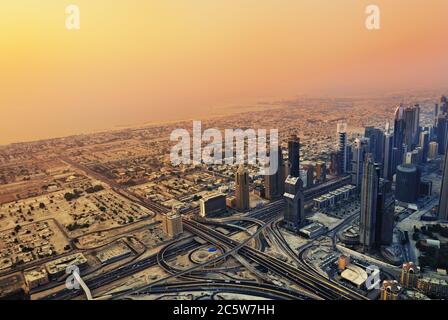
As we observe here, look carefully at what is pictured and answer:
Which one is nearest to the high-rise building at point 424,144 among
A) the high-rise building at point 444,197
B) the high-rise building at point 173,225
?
the high-rise building at point 444,197

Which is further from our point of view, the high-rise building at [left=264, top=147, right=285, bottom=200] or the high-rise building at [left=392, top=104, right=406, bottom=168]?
the high-rise building at [left=392, top=104, right=406, bottom=168]

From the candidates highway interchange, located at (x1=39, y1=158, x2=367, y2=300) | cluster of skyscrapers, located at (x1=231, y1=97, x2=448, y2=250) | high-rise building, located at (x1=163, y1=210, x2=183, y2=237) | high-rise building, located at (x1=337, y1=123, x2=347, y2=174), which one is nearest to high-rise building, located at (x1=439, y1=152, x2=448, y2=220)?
cluster of skyscrapers, located at (x1=231, y1=97, x2=448, y2=250)

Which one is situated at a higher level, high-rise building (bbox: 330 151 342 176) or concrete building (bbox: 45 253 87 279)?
high-rise building (bbox: 330 151 342 176)

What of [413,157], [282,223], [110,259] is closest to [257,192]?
[282,223]

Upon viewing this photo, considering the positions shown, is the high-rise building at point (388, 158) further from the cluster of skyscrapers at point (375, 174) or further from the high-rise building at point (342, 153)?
the high-rise building at point (342, 153)

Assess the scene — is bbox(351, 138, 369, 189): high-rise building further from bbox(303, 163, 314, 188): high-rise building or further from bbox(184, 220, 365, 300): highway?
bbox(184, 220, 365, 300): highway

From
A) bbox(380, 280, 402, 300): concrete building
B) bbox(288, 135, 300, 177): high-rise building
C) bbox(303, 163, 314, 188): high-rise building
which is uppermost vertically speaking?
bbox(288, 135, 300, 177): high-rise building

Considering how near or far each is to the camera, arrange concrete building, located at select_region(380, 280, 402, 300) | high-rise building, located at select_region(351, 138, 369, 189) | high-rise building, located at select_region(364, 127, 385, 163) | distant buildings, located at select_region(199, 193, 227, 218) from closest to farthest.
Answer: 1. concrete building, located at select_region(380, 280, 402, 300)
2. distant buildings, located at select_region(199, 193, 227, 218)
3. high-rise building, located at select_region(351, 138, 369, 189)
4. high-rise building, located at select_region(364, 127, 385, 163)
